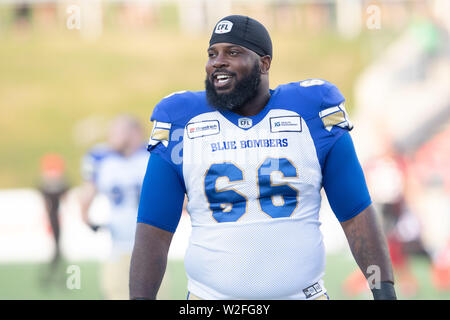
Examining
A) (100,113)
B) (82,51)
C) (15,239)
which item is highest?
(82,51)

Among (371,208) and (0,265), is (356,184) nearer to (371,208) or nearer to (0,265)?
(371,208)

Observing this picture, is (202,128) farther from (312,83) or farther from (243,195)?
(312,83)

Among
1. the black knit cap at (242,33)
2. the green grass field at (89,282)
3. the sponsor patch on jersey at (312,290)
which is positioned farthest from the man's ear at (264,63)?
the green grass field at (89,282)

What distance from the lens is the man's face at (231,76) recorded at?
2582 mm

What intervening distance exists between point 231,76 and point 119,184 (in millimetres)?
3246

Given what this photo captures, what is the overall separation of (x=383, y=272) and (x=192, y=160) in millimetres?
822

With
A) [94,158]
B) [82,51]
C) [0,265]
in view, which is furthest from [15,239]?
[82,51]

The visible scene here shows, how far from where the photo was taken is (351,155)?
2.59 m

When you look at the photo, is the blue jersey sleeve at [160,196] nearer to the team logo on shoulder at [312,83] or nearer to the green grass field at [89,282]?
the team logo on shoulder at [312,83]

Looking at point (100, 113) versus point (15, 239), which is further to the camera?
point (100, 113)

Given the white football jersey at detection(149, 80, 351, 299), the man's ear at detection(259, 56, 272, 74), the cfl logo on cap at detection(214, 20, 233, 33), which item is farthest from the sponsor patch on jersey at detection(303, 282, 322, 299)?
the cfl logo on cap at detection(214, 20, 233, 33)

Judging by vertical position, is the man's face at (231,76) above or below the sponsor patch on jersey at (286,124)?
above

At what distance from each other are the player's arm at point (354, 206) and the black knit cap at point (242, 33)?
0.50 meters

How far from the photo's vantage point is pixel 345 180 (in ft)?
8.44
